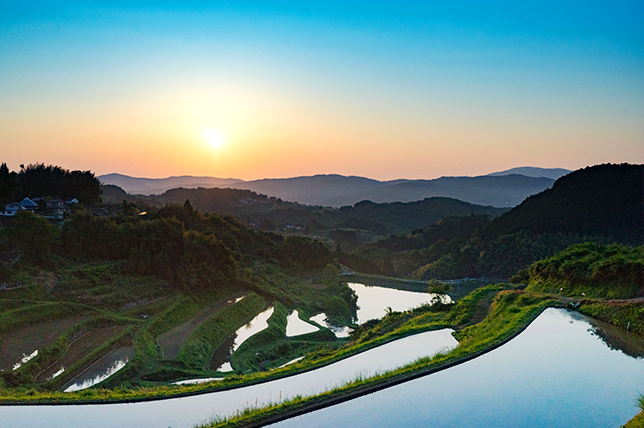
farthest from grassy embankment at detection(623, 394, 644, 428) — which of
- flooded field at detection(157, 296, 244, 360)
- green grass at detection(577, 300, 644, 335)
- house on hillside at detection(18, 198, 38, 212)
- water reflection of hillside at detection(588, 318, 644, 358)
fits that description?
house on hillside at detection(18, 198, 38, 212)

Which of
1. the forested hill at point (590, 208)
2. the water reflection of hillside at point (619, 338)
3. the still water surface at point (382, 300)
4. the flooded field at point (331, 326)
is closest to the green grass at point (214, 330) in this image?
the flooded field at point (331, 326)

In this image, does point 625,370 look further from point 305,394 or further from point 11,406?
point 11,406

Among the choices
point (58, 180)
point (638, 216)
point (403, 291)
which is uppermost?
point (58, 180)

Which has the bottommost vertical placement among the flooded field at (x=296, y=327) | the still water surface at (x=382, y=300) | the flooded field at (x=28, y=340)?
the still water surface at (x=382, y=300)

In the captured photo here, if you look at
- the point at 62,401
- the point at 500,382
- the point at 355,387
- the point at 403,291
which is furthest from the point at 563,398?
the point at 403,291

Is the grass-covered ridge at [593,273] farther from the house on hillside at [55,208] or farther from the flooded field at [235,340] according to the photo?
the house on hillside at [55,208]

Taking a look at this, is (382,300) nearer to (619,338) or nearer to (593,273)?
(593,273)

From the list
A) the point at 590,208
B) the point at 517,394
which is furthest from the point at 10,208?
the point at 590,208
